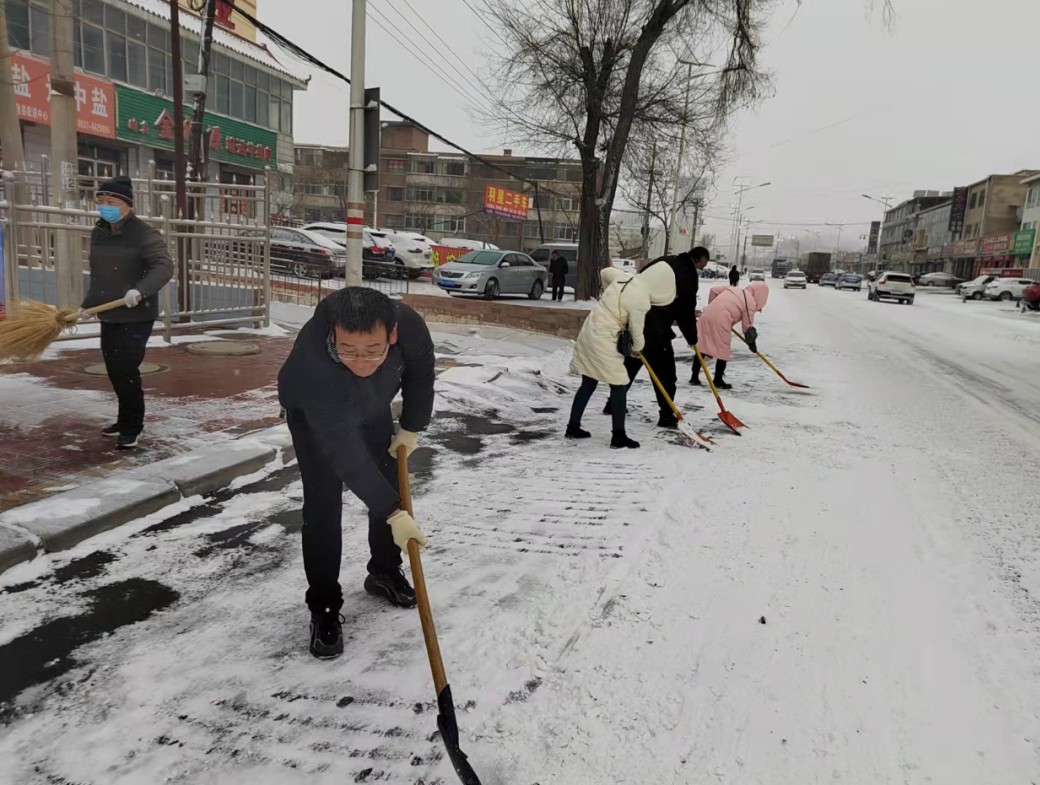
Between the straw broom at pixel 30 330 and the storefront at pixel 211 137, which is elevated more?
the storefront at pixel 211 137

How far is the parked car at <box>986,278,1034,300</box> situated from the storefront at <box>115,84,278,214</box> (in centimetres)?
3536

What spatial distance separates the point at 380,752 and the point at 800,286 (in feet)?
165

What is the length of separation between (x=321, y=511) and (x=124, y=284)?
2.97 m

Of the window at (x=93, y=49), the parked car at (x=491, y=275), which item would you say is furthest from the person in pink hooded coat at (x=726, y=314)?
the window at (x=93, y=49)

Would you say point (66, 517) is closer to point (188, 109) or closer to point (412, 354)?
point (412, 354)

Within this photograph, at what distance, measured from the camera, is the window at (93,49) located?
63.4 ft

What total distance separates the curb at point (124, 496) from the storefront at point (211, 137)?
50.5ft

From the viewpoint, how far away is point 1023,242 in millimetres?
49156

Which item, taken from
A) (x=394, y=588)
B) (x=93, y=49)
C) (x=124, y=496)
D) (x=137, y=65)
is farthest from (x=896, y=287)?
(x=124, y=496)

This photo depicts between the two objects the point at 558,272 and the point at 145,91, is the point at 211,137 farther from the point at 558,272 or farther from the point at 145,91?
the point at 558,272

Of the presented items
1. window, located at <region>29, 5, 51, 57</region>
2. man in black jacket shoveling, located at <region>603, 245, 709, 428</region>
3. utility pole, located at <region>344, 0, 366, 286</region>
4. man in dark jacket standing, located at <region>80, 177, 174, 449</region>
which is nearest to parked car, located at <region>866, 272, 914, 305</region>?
man in black jacket shoveling, located at <region>603, 245, 709, 428</region>

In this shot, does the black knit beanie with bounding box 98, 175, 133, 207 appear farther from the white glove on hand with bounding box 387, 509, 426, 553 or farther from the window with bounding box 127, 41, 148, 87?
the window with bounding box 127, 41, 148, 87

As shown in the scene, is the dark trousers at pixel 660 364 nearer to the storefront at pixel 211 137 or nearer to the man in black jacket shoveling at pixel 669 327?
the man in black jacket shoveling at pixel 669 327

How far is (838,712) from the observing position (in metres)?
2.39
